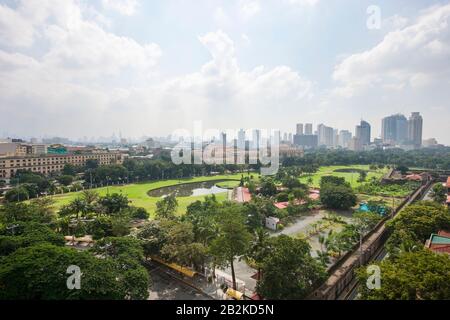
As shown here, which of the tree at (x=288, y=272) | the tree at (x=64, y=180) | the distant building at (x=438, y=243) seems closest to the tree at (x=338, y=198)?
the distant building at (x=438, y=243)

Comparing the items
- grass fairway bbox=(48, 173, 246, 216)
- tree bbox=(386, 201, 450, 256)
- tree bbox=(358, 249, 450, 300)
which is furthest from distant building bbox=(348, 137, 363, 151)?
tree bbox=(358, 249, 450, 300)

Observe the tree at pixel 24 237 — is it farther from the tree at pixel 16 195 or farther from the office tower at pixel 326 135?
→ the office tower at pixel 326 135

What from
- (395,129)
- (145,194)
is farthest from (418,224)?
(395,129)

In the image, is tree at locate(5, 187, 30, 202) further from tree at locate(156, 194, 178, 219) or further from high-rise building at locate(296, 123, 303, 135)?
high-rise building at locate(296, 123, 303, 135)

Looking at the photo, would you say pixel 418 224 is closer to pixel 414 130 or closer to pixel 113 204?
pixel 113 204

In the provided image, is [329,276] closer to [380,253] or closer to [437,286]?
[437,286]
